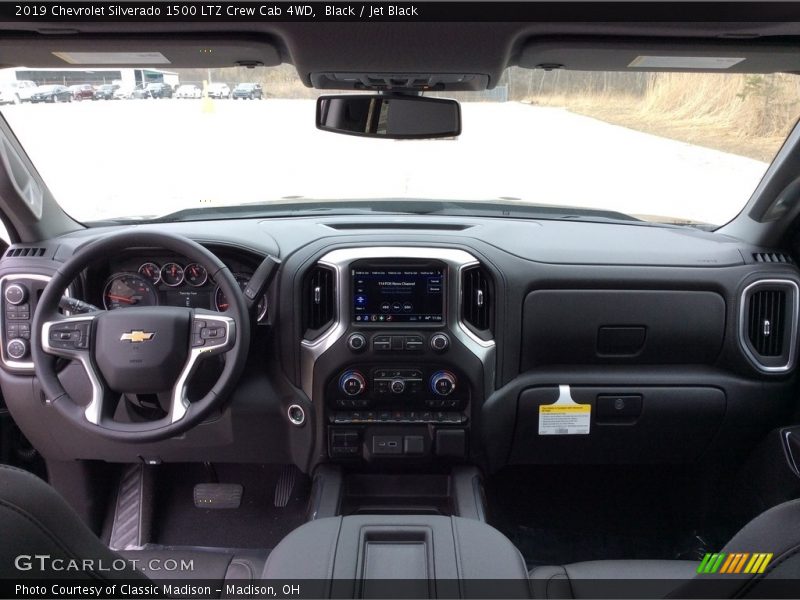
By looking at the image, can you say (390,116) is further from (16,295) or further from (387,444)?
(16,295)

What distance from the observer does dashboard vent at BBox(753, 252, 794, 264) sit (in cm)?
321

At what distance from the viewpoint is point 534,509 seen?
3561mm

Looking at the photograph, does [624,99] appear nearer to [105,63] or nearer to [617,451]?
[617,451]

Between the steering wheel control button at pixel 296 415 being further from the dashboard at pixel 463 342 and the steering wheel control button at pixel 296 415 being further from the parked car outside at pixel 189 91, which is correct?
the parked car outside at pixel 189 91

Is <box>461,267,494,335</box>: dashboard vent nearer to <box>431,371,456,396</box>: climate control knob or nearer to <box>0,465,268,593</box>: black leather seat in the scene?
<box>431,371,456,396</box>: climate control knob

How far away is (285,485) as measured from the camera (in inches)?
141

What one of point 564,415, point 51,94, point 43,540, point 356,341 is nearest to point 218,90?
point 51,94

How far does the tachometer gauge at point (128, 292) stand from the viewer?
10.2 feet

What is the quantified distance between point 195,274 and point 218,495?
1199 millimetres

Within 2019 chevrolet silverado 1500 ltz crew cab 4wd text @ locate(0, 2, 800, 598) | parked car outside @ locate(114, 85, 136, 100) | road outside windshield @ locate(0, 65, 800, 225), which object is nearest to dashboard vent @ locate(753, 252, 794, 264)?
2019 chevrolet silverado 1500 ltz crew cab 4wd text @ locate(0, 2, 800, 598)

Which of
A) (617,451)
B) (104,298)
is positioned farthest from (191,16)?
(617,451)

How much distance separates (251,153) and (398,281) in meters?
1.42

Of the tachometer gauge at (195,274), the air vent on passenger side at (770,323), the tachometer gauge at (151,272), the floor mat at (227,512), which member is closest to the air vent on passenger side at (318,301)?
the tachometer gauge at (195,274)

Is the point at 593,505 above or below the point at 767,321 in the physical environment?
below
